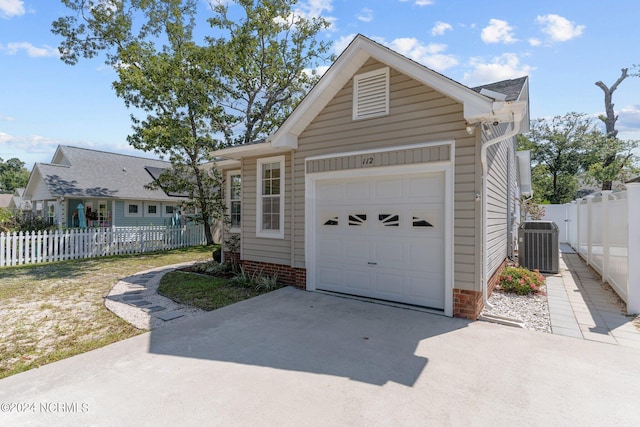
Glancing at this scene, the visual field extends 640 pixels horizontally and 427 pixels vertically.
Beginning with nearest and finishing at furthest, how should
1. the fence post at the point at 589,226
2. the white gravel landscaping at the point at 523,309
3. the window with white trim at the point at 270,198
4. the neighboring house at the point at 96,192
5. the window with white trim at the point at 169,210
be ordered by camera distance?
the white gravel landscaping at the point at 523,309
the window with white trim at the point at 270,198
the fence post at the point at 589,226
the neighboring house at the point at 96,192
the window with white trim at the point at 169,210

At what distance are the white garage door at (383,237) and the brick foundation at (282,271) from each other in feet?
1.28

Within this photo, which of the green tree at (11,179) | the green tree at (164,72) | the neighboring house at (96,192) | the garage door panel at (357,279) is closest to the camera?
the garage door panel at (357,279)

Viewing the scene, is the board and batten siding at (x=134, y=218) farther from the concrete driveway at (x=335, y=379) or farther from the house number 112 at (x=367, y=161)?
the house number 112 at (x=367, y=161)

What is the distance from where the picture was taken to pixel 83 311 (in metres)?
5.59

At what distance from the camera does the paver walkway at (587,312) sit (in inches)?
175

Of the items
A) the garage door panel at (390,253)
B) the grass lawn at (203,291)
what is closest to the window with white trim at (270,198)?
the grass lawn at (203,291)

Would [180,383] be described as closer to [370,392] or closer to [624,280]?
[370,392]

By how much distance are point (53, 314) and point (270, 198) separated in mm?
4606

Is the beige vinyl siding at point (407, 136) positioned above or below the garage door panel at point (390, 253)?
above

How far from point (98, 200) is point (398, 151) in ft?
69.2

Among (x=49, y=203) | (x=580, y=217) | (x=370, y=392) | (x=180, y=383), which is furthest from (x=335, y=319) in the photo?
(x=49, y=203)

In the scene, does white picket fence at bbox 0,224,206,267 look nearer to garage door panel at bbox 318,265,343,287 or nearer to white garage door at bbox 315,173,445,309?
garage door panel at bbox 318,265,343,287

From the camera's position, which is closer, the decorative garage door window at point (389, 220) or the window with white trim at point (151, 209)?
the decorative garage door window at point (389, 220)

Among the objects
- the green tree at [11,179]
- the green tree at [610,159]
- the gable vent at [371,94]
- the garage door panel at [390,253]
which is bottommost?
the garage door panel at [390,253]
